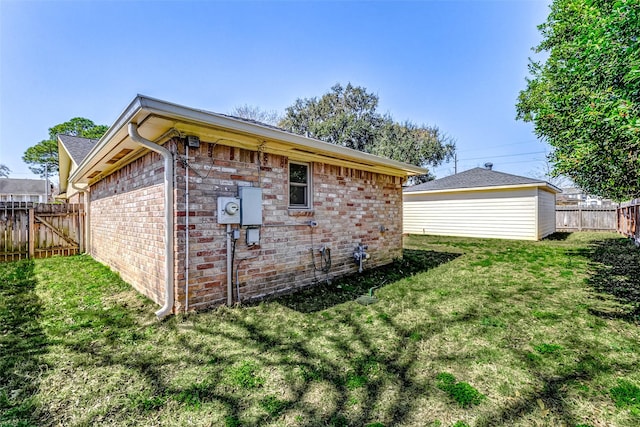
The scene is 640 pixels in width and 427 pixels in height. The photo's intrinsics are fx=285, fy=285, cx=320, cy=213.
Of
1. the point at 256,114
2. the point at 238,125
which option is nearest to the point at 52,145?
the point at 256,114

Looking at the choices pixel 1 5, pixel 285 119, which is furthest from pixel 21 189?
pixel 1 5

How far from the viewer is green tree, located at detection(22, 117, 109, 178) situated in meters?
27.6

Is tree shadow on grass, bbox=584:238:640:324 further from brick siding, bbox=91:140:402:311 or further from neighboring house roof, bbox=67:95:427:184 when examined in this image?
neighboring house roof, bbox=67:95:427:184

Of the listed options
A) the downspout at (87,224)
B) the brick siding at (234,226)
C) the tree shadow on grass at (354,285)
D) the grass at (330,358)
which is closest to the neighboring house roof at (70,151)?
the downspout at (87,224)

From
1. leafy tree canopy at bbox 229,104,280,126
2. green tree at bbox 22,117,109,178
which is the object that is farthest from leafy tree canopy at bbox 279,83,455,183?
green tree at bbox 22,117,109,178

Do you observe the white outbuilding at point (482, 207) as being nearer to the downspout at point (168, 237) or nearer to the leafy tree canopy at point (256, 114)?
the downspout at point (168, 237)

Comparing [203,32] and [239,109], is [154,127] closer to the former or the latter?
[203,32]

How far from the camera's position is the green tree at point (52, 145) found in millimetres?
27625

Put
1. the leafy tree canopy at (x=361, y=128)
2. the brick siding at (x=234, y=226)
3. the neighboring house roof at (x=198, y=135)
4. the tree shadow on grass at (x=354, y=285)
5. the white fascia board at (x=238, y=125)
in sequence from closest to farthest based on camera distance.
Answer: the white fascia board at (x=238, y=125), the neighboring house roof at (x=198, y=135), the brick siding at (x=234, y=226), the tree shadow on grass at (x=354, y=285), the leafy tree canopy at (x=361, y=128)

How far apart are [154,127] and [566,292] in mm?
7300

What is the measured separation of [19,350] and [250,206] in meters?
2.98

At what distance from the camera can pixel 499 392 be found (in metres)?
2.41

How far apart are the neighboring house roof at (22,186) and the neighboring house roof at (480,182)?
40488mm

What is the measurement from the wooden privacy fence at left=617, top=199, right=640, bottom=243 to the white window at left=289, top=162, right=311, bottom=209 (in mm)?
13208
